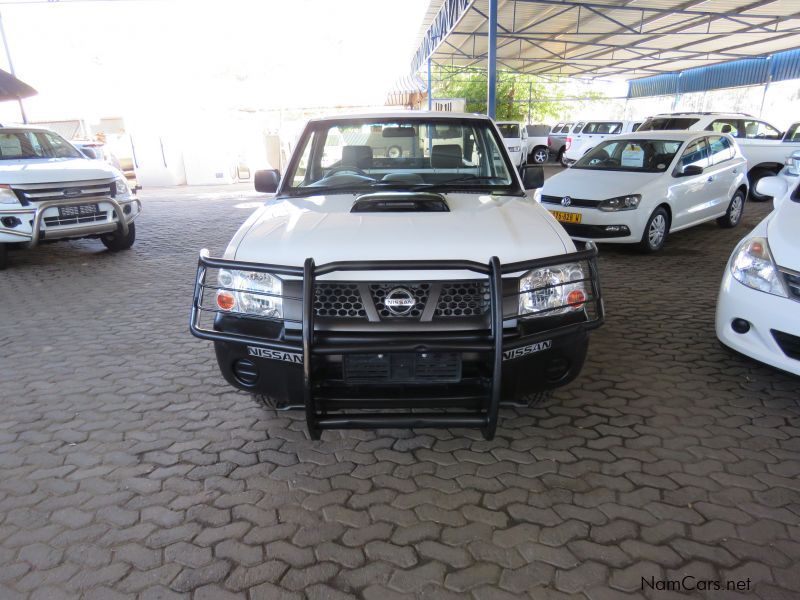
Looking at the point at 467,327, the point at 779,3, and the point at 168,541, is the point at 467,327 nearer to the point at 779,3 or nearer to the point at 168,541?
the point at 168,541

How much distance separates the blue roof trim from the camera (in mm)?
21844

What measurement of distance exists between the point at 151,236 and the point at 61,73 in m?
39.5

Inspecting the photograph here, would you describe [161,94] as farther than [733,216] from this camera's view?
Yes

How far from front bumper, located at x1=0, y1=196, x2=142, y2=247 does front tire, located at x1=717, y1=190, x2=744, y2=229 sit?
30.7 ft

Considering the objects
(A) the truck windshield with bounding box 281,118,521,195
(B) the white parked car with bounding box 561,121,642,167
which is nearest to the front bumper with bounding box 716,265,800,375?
(A) the truck windshield with bounding box 281,118,521,195

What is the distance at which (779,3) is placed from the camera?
47.7 ft

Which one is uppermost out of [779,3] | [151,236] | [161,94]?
[779,3]

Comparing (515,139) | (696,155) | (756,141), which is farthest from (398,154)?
(515,139)

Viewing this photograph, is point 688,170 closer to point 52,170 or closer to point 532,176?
point 532,176

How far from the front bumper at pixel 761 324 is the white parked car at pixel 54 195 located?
732 centimetres

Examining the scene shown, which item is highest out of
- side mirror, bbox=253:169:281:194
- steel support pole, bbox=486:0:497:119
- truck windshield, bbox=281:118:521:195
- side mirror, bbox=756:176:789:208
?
steel support pole, bbox=486:0:497:119

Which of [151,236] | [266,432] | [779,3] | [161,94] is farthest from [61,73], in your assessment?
[266,432]

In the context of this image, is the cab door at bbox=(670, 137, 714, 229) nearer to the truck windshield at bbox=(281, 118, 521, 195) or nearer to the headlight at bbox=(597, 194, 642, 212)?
the headlight at bbox=(597, 194, 642, 212)

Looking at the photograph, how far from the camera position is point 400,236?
2.54m
